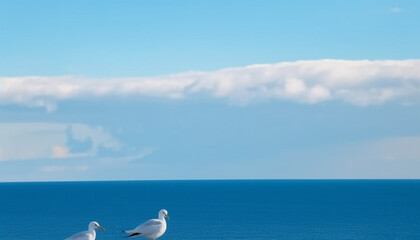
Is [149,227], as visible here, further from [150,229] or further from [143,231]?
[143,231]

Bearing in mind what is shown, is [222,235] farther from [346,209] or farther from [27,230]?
[346,209]

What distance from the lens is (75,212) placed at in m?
150

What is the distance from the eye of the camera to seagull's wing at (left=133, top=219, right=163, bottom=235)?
3123cm

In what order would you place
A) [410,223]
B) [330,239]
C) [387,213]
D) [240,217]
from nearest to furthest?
1. [330,239]
2. [410,223]
3. [240,217]
4. [387,213]

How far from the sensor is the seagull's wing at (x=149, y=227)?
1230 inches

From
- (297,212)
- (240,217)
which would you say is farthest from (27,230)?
(297,212)

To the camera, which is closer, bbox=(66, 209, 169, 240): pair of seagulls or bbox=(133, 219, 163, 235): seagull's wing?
bbox=(66, 209, 169, 240): pair of seagulls

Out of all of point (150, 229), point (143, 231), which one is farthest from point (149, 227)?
point (143, 231)

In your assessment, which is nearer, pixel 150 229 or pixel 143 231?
pixel 143 231

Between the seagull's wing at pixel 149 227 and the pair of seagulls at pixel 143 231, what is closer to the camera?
the pair of seagulls at pixel 143 231

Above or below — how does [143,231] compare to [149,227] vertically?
below

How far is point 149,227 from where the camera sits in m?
31.4

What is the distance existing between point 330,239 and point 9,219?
231 feet

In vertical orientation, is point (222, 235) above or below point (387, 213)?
below
